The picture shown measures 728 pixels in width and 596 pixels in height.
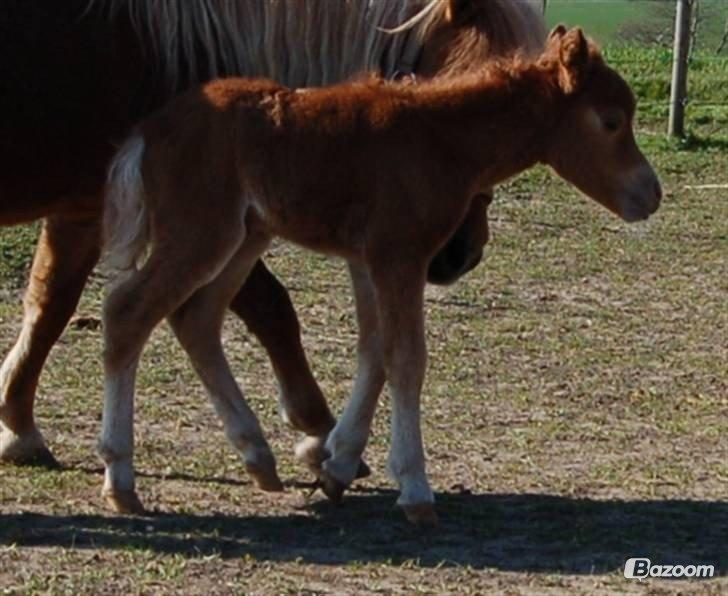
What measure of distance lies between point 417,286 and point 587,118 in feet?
2.19

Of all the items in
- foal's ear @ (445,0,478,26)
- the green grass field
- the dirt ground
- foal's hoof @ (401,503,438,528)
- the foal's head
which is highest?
foal's ear @ (445,0,478,26)

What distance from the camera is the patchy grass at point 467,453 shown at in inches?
185

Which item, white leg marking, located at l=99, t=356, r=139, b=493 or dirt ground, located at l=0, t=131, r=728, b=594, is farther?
white leg marking, located at l=99, t=356, r=139, b=493

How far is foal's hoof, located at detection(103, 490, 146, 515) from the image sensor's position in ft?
17.1

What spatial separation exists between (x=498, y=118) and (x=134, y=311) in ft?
3.71

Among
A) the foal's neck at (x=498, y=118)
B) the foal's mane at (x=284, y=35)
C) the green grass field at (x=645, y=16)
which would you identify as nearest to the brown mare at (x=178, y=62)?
the foal's mane at (x=284, y=35)

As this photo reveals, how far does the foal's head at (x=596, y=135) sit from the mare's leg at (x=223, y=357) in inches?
36.2

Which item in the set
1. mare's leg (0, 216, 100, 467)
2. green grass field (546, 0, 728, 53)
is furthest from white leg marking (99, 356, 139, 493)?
green grass field (546, 0, 728, 53)

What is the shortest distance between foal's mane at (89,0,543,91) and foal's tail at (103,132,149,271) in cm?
59

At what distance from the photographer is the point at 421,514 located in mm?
5059

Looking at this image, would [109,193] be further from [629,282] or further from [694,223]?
[694,223]

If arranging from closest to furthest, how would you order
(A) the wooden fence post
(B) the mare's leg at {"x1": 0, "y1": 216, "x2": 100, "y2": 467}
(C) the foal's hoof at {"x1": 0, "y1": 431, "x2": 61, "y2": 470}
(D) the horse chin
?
(D) the horse chin
(C) the foal's hoof at {"x1": 0, "y1": 431, "x2": 61, "y2": 470}
(B) the mare's leg at {"x1": 0, "y1": 216, "x2": 100, "y2": 467}
(A) the wooden fence post

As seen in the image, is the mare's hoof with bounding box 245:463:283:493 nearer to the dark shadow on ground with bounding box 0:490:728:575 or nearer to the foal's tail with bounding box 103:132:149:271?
the dark shadow on ground with bounding box 0:490:728:575

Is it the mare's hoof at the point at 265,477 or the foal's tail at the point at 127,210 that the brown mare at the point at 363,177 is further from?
the mare's hoof at the point at 265,477
